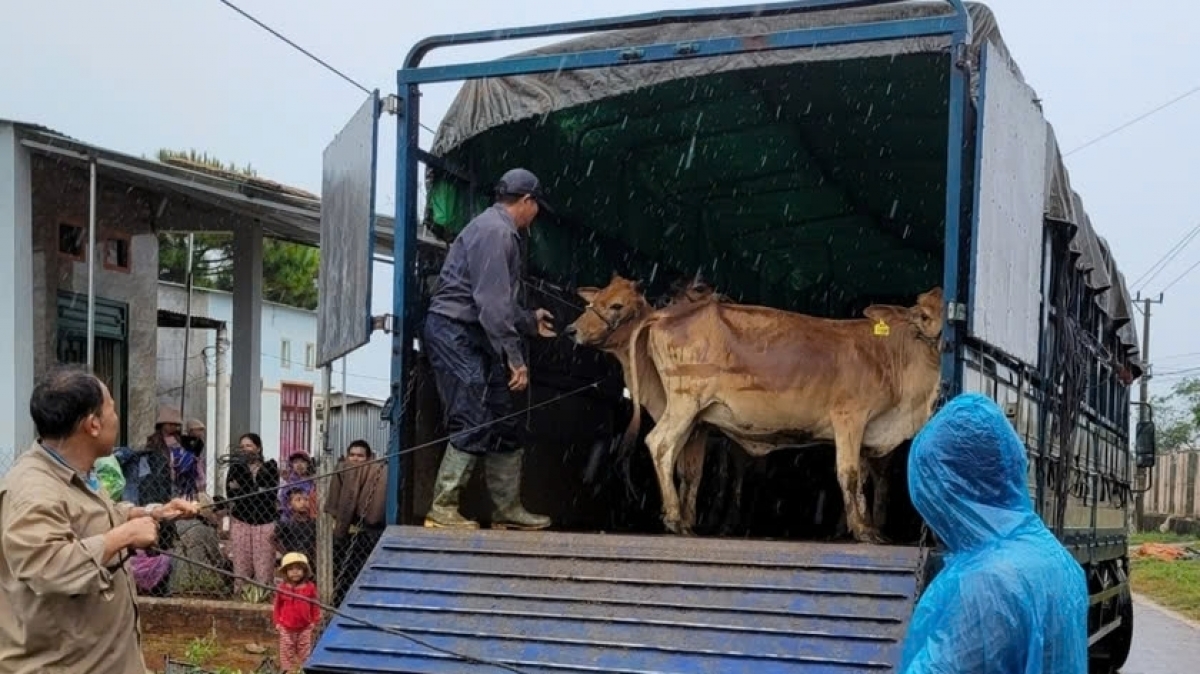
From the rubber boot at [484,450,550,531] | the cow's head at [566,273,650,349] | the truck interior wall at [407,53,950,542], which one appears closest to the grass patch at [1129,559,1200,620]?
the truck interior wall at [407,53,950,542]

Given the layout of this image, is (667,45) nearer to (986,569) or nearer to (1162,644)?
(986,569)

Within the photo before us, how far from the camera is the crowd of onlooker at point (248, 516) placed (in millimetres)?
9773

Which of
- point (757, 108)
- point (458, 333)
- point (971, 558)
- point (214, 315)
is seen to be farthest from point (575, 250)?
point (214, 315)

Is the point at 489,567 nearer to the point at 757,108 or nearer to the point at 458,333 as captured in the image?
the point at 458,333

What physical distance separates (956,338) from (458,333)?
2268mm

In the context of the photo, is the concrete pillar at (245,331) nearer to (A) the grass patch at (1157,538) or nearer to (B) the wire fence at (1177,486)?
(A) the grass patch at (1157,538)

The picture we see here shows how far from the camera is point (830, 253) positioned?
10.9 metres

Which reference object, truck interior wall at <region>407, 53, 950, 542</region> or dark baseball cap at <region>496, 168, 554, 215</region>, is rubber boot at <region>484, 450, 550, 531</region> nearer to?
truck interior wall at <region>407, 53, 950, 542</region>

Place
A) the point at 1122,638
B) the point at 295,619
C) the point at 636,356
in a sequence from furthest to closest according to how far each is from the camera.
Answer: the point at 1122,638, the point at 295,619, the point at 636,356

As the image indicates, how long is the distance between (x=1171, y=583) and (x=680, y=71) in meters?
17.2

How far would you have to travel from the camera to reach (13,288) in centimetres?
1144

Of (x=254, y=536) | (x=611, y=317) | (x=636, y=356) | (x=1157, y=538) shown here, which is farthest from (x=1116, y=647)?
(x=1157, y=538)

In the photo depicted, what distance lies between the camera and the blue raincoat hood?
8.95 ft

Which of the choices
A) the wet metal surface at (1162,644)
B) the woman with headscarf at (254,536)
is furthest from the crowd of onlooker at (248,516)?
the wet metal surface at (1162,644)
